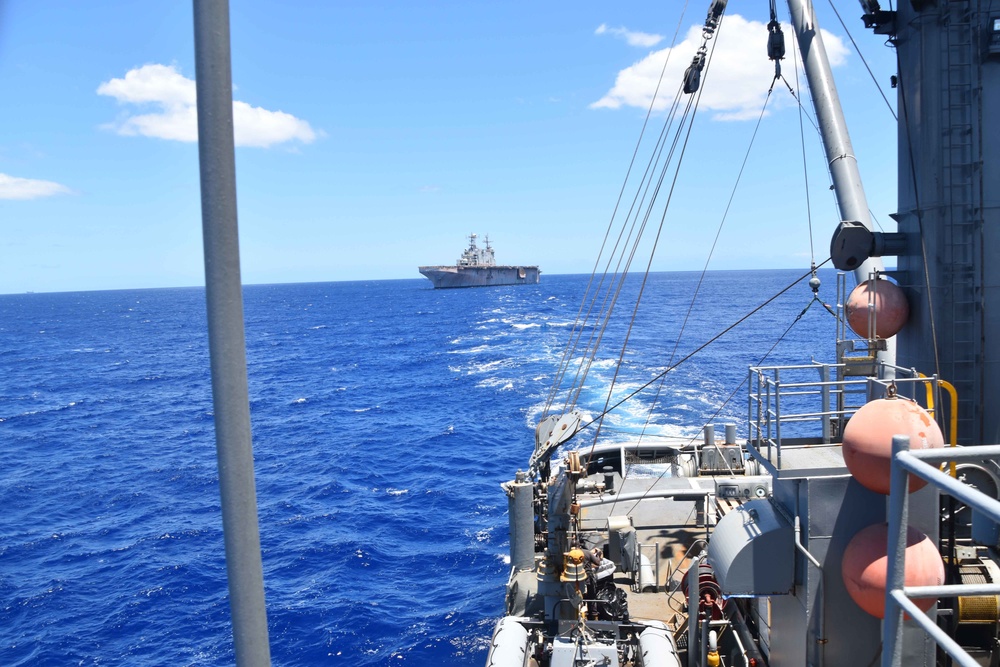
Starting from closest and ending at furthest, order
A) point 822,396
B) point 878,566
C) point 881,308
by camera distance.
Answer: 1. point 878,566
2. point 881,308
3. point 822,396

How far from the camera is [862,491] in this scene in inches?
364

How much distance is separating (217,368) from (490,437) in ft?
A: 137

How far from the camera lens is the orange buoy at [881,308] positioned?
1248 centimetres

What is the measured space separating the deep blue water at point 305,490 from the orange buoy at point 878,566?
14.6 m

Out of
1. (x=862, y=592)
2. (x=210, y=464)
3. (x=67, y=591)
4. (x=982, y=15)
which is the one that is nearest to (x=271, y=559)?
(x=67, y=591)

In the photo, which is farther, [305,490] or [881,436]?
[305,490]

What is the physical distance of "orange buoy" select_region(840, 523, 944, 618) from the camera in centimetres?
727

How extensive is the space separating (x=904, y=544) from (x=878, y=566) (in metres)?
5.02

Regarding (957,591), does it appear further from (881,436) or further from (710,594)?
(710,594)

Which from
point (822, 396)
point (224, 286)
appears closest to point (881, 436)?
point (822, 396)

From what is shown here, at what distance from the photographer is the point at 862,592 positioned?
27.1 feet

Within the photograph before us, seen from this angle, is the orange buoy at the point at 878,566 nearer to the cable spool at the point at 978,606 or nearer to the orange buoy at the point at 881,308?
the cable spool at the point at 978,606

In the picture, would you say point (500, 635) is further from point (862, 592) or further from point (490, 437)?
point (490, 437)

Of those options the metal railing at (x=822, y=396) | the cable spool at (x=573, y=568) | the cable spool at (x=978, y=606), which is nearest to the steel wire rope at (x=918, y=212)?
the metal railing at (x=822, y=396)
